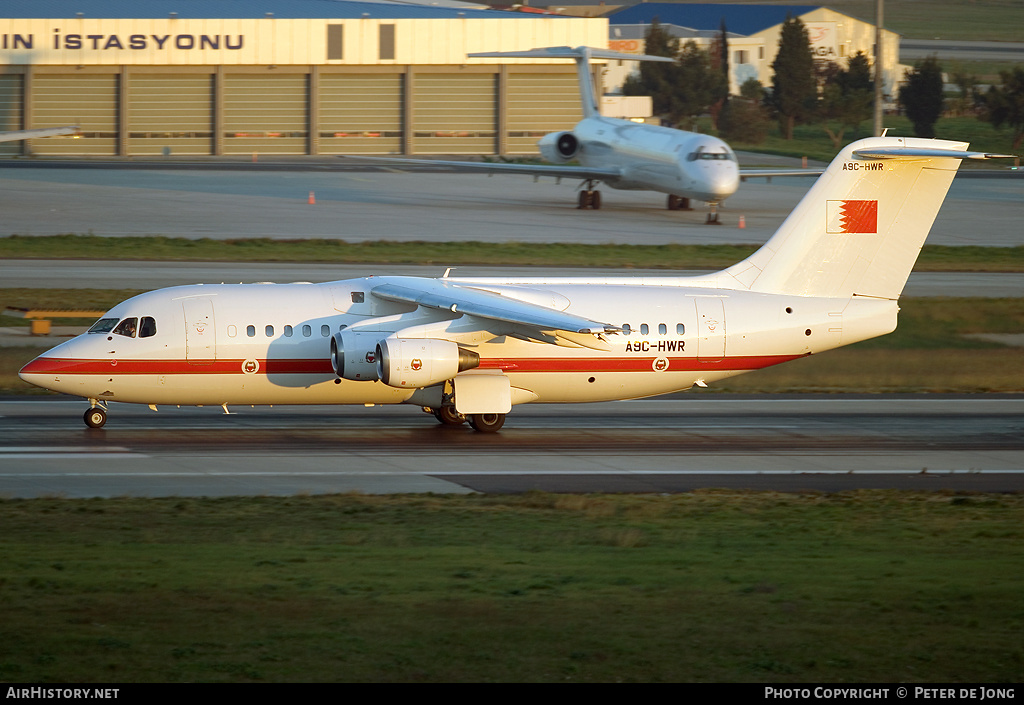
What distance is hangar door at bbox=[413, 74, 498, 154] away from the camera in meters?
97.1

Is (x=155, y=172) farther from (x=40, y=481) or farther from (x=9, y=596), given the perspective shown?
(x=9, y=596)

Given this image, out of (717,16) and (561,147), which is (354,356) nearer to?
(561,147)

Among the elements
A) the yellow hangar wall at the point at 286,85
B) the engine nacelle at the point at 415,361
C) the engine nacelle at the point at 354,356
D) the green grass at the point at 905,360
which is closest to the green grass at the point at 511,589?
the engine nacelle at the point at 415,361

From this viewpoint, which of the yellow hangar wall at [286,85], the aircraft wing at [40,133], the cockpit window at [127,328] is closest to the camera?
the cockpit window at [127,328]

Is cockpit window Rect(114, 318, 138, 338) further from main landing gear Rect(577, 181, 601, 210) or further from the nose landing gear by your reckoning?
main landing gear Rect(577, 181, 601, 210)

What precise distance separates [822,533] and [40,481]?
12204 millimetres

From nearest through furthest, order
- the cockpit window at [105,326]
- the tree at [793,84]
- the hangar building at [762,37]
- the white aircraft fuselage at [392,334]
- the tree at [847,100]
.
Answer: the white aircraft fuselage at [392,334]
the cockpit window at [105,326]
the tree at [847,100]
the tree at [793,84]
the hangar building at [762,37]

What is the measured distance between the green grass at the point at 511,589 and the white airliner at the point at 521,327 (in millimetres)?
5953

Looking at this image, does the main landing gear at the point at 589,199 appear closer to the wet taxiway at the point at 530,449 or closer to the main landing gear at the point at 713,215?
the main landing gear at the point at 713,215

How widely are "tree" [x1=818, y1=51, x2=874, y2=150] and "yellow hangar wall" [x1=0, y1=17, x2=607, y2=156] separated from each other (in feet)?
74.8

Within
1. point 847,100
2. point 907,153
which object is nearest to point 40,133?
point 907,153

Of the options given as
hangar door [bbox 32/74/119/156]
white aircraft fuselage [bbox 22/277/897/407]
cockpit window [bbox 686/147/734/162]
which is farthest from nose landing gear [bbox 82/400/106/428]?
hangar door [bbox 32/74/119/156]

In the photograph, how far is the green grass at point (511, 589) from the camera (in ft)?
34.3

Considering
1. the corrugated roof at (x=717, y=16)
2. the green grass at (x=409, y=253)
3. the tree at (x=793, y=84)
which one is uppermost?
the corrugated roof at (x=717, y=16)
